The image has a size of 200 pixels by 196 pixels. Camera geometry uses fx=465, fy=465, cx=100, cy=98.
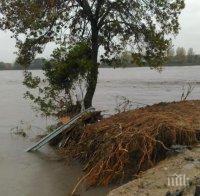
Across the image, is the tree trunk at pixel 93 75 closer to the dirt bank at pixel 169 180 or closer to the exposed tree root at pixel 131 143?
the exposed tree root at pixel 131 143

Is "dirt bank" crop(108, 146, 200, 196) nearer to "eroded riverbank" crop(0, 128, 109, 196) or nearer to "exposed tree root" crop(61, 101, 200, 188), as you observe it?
"exposed tree root" crop(61, 101, 200, 188)

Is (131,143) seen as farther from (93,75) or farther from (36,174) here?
(93,75)

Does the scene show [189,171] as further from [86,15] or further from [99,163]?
[86,15]

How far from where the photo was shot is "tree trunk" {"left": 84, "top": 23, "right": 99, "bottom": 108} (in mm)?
14180

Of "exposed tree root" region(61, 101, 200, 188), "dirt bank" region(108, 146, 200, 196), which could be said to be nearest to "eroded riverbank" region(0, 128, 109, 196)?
"exposed tree root" region(61, 101, 200, 188)

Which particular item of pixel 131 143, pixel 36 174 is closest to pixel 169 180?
pixel 131 143

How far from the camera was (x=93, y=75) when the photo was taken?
1426cm

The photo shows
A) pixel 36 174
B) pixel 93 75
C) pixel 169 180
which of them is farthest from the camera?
pixel 93 75

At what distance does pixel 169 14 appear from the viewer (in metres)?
15.0

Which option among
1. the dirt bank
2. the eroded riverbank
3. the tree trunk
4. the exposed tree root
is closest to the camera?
the dirt bank

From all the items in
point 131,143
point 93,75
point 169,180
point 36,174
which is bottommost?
point 36,174

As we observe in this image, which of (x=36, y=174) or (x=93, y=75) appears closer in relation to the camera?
(x=36, y=174)

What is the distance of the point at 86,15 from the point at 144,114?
525cm

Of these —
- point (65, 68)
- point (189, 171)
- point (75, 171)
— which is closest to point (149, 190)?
point (189, 171)
